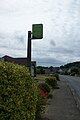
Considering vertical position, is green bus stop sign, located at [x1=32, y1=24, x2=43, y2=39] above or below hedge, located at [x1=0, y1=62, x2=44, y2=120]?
above

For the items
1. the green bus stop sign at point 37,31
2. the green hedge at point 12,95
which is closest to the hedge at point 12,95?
the green hedge at point 12,95

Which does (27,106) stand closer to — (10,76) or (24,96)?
(24,96)

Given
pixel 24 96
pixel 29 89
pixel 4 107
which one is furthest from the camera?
pixel 29 89

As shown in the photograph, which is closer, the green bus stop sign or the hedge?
the hedge

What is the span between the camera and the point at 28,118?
8.53m

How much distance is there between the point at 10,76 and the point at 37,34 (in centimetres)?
795

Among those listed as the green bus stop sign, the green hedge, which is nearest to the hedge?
the green hedge

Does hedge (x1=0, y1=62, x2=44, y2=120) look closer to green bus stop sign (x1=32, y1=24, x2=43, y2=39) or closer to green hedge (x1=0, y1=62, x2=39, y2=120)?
green hedge (x1=0, y1=62, x2=39, y2=120)

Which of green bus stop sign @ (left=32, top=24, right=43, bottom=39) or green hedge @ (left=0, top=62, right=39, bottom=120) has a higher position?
green bus stop sign @ (left=32, top=24, right=43, bottom=39)

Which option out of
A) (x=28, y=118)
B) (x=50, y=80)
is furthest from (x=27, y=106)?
(x=50, y=80)

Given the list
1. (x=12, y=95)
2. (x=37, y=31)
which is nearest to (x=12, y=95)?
(x=12, y=95)

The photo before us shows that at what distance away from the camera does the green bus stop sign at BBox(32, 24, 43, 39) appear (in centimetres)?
1470

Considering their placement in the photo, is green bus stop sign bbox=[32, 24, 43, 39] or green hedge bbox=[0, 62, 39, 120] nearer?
green hedge bbox=[0, 62, 39, 120]

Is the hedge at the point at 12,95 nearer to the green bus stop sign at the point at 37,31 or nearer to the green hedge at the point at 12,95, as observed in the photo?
the green hedge at the point at 12,95
